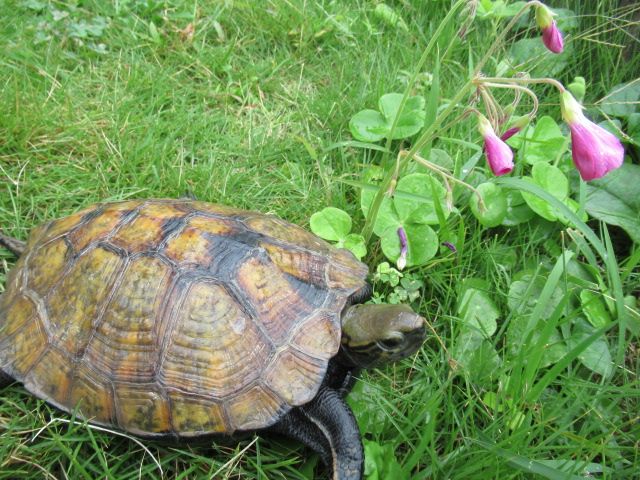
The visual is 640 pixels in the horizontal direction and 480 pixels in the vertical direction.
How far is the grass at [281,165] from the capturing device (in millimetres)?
1740

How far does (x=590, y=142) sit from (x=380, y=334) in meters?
0.79

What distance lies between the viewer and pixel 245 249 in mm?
1801

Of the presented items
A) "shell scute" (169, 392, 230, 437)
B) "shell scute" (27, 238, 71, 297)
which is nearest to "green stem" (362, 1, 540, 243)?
"shell scute" (169, 392, 230, 437)

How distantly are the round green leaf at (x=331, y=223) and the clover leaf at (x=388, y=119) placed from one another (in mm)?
505

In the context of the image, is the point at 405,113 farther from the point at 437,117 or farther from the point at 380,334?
the point at 380,334

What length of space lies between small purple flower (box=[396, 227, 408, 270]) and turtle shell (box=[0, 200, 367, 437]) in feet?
0.96

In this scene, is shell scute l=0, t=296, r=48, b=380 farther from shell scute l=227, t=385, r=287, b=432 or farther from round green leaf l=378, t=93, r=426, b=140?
round green leaf l=378, t=93, r=426, b=140

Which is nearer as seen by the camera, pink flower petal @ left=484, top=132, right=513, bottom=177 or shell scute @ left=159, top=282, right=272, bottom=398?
pink flower petal @ left=484, top=132, right=513, bottom=177

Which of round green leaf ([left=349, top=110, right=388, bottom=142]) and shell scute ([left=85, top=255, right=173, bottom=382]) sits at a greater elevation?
round green leaf ([left=349, top=110, right=388, bottom=142])

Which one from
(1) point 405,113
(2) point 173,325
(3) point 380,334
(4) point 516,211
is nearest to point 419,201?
(4) point 516,211

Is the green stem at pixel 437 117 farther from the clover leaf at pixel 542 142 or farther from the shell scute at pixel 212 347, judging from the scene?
the shell scute at pixel 212 347

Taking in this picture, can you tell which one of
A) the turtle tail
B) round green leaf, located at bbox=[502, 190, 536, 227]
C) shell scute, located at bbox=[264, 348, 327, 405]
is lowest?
the turtle tail

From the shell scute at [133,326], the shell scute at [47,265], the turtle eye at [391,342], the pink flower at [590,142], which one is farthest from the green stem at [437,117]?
the shell scute at [47,265]

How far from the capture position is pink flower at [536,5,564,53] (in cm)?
149
